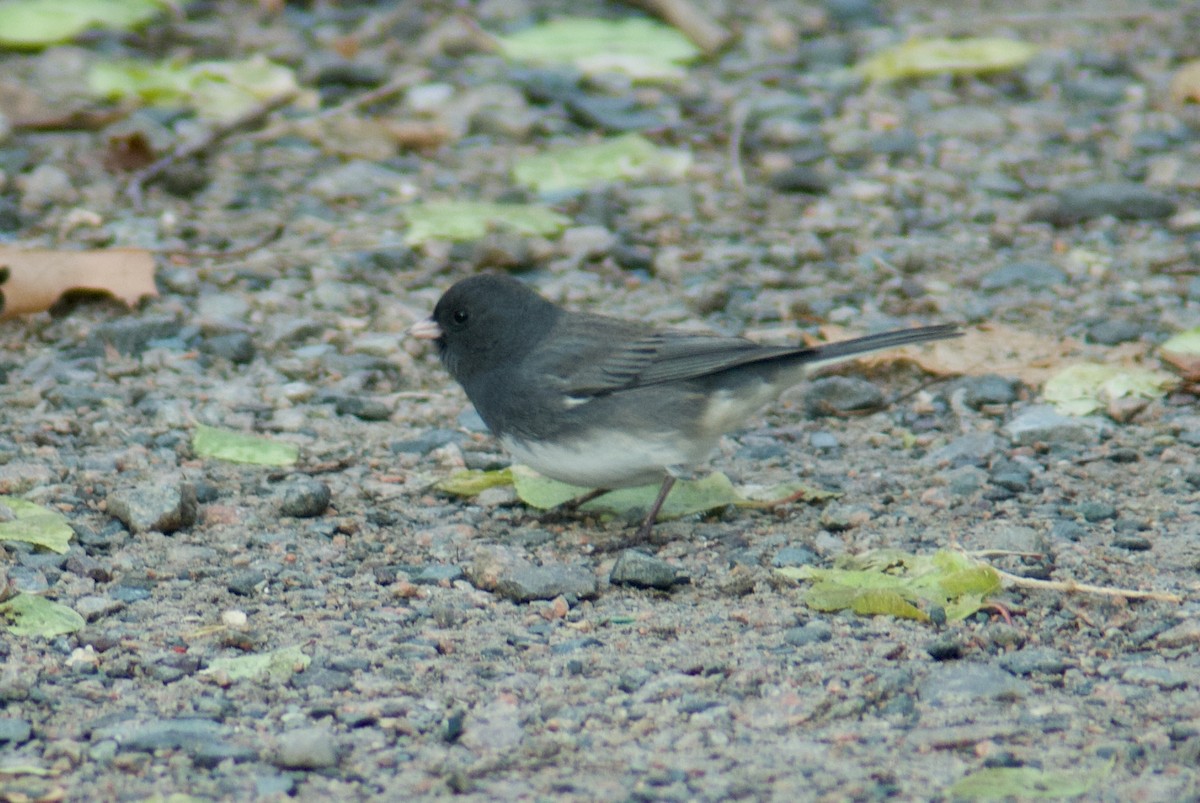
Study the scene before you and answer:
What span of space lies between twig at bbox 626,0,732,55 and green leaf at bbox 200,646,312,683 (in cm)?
489

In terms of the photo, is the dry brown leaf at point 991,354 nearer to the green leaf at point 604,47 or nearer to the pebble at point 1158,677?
the pebble at point 1158,677

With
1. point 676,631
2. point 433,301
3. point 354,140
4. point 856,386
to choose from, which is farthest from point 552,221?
point 676,631

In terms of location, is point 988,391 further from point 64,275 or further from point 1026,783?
point 64,275

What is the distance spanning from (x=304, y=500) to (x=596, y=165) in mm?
2673

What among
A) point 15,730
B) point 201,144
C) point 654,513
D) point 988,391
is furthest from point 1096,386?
point 201,144

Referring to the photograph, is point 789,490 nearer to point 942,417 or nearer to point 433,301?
point 942,417

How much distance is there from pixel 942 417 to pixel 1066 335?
0.69 m

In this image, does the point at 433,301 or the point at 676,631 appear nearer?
the point at 676,631

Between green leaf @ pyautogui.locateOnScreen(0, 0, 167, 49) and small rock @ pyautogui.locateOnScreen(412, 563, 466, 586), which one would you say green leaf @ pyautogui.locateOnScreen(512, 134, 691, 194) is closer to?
green leaf @ pyautogui.locateOnScreen(0, 0, 167, 49)

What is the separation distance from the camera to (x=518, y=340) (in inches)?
150

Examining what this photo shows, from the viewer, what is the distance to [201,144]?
5.73 metres

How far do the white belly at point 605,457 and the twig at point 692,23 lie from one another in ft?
12.6

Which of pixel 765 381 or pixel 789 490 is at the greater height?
pixel 765 381

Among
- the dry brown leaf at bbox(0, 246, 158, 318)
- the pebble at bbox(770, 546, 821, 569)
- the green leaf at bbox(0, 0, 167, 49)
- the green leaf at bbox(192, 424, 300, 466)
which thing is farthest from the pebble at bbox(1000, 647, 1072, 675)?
the green leaf at bbox(0, 0, 167, 49)
